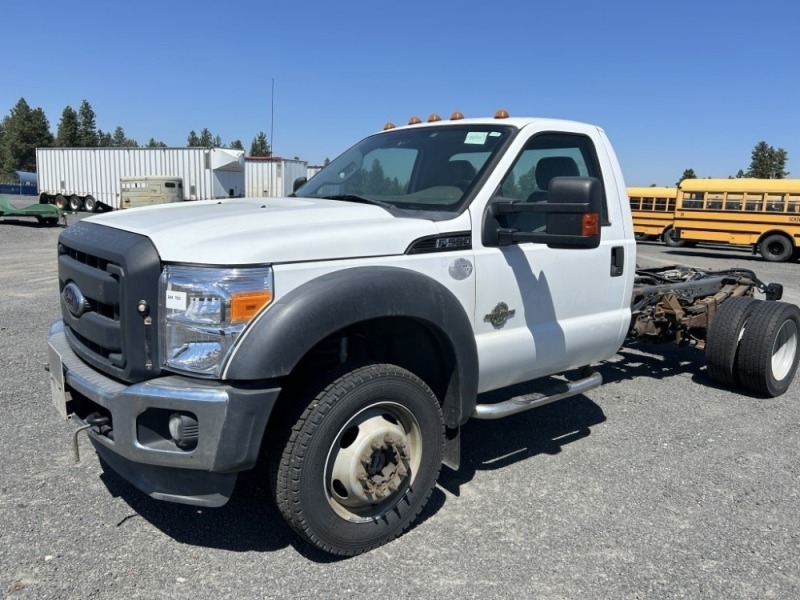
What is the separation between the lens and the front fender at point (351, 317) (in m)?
2.52

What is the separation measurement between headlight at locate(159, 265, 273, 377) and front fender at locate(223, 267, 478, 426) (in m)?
0.06

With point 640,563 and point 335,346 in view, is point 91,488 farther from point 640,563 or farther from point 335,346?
point 640,563

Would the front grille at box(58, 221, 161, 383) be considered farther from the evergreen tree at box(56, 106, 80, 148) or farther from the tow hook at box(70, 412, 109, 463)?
the evergreen tree at box(56, 106, 80, 148)

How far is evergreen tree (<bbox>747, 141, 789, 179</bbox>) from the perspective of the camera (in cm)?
4934

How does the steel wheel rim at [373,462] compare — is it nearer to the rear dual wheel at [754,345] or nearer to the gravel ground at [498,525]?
the gravel ground at [498,525]

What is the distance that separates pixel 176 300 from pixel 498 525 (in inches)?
77.0

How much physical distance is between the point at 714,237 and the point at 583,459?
66.4 ft

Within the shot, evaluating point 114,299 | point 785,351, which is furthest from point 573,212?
point 785,351

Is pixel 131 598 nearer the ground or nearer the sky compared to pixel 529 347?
nearer the ground

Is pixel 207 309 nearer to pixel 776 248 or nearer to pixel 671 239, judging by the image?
pixel 776 248

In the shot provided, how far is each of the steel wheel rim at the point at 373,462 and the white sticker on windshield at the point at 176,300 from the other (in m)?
0.86

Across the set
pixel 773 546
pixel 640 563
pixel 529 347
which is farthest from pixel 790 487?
pixel 529 347

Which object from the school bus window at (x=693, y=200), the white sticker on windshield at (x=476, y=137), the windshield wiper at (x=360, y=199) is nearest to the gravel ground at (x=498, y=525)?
the windshield wiper at (x=360, y=199)

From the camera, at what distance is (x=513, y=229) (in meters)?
3.46
